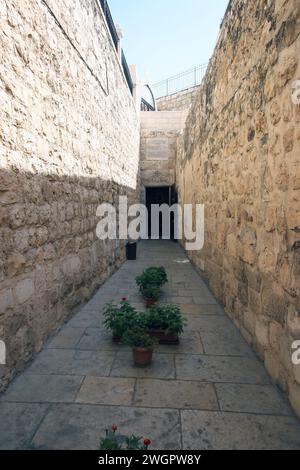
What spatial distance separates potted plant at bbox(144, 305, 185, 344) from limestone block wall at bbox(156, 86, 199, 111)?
1589 centimetres

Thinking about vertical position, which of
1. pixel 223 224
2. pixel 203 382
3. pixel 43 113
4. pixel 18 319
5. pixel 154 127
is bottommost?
pixel 203 382

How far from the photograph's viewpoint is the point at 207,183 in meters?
5.20

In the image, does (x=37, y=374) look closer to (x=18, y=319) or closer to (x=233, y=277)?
(x=18, y=319)

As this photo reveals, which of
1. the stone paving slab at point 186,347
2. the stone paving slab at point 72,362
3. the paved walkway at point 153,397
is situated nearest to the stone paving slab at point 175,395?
the paved walkway at point 153,397

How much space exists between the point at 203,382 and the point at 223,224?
2127 millimetres

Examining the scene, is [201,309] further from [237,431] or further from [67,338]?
[237,431]

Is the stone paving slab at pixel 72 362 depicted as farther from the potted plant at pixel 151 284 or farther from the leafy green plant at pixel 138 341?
the potted plant at pixel 151 284

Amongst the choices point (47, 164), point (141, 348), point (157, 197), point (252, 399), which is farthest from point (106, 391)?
point (157, 197)

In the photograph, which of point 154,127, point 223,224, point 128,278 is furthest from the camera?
point 154,127

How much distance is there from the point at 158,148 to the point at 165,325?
9.96m

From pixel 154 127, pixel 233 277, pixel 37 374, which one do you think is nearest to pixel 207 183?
pixel 233 277

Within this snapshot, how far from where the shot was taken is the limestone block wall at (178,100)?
17128 mm

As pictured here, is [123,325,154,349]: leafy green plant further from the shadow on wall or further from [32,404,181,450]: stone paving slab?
the shadow on wall

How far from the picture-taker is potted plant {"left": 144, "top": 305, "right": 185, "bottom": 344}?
9.78ft
